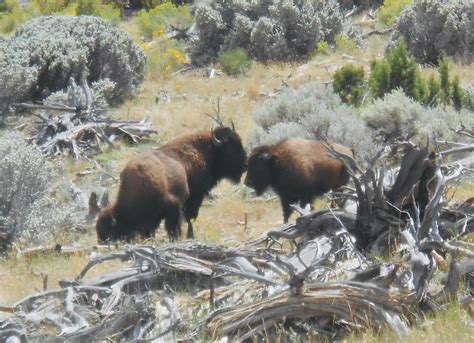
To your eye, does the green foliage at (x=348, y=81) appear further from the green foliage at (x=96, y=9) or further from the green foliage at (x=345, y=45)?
the green foliage at (x=96, y=9)

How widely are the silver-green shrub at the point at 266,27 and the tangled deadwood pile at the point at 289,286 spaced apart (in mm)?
16728

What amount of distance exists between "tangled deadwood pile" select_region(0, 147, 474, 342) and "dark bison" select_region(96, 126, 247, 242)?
9.62 feet

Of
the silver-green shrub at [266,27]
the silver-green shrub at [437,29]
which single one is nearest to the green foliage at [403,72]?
the silver-green shrub at [437,29]

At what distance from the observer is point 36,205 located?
11156 millimetres

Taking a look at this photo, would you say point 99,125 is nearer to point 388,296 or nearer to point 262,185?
point 262,185

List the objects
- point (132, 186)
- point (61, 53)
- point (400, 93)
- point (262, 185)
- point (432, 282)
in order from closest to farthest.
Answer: point (432, 282)
point (132, 186)
point (262, 185)
point (400, 93)
point (61, 53)

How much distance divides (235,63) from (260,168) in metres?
11.2

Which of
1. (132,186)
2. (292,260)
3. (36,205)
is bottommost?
(36,205)

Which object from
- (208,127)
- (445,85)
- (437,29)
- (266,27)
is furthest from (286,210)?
(266,27)

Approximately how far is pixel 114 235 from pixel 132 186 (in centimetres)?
59

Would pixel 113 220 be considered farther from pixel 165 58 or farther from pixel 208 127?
pixel 165 58

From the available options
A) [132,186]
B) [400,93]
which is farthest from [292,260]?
[400,93]

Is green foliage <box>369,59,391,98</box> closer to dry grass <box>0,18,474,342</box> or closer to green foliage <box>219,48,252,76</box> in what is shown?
dry grass <box>0,18,474,342</box>

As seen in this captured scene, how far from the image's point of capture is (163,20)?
30.6m
